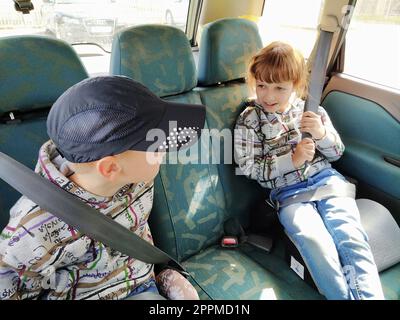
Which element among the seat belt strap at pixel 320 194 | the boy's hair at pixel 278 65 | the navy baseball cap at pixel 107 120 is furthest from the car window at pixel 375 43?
the navy baseball cap at pixel 107 120

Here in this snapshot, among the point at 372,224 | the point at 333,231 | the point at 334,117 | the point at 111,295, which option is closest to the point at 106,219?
the point at 111,295

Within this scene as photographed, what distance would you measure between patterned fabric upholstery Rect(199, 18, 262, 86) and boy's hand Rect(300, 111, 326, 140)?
363 millimetres

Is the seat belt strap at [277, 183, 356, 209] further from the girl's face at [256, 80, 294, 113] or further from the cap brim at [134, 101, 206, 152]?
the cap brim at [134, 101, 206, 152]

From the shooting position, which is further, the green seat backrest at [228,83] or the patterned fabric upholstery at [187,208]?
the green seat backrest at [228,83]

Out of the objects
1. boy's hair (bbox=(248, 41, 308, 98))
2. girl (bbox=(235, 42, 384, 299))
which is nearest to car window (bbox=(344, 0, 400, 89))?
girl (bbox=(235, 42, 384, 299))

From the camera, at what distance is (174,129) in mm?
938

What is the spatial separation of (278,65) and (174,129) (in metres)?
0.72

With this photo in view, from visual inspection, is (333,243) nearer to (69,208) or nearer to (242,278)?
(242,278)

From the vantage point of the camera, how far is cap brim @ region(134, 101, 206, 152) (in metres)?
0.88

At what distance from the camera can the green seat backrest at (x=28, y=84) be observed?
108 centimetres

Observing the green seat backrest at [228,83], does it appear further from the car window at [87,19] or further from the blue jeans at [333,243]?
the car window at [87,19]

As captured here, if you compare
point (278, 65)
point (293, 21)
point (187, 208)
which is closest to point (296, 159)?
point (278, 65)

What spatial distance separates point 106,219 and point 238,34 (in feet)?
3.53

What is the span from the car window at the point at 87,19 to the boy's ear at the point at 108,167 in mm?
1030
